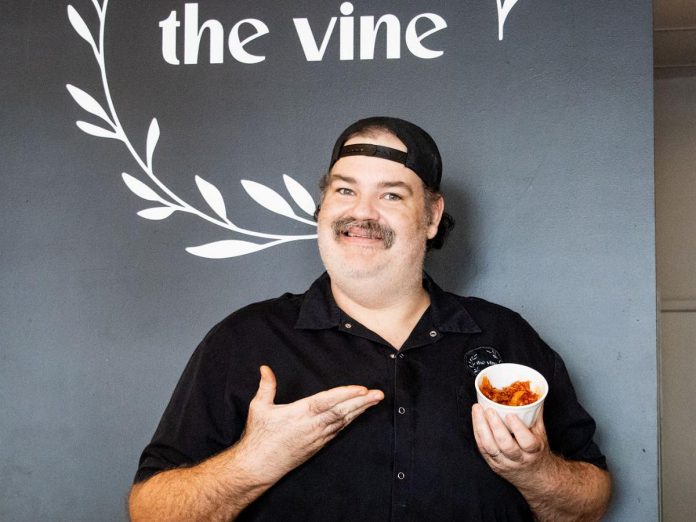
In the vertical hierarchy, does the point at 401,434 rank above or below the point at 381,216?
below

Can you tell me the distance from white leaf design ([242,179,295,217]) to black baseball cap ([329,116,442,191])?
37cm

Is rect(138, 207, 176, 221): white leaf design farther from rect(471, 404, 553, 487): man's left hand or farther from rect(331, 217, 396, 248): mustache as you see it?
rect(471, 404, 553, 487): man's left hand

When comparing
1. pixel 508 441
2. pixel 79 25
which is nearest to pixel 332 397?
pixel 508 441

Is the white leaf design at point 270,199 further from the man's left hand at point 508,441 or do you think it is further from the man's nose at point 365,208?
the man's left hand at point 508,441

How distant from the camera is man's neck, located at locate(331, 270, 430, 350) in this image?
2.01 meters

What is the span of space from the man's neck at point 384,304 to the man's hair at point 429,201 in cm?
21

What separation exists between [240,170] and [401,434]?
1.05 meters

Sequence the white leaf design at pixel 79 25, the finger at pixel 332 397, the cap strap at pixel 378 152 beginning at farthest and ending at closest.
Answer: the white leaf design at pixel 79 25 → the cap strap at pixel 378 152 → the finger at pixel 332 397

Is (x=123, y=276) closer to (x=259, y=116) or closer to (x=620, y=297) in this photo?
(x=259, y=116)

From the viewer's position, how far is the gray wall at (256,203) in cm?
236

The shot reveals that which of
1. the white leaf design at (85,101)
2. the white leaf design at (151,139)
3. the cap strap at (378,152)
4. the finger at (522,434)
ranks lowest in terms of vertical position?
the finger at (522,434)

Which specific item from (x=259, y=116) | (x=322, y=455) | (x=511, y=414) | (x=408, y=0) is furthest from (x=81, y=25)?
(x=511, y=414)

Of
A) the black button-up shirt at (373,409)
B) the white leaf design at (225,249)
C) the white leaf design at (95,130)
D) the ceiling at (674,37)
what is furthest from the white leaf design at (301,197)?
the ceiling at (674,37)

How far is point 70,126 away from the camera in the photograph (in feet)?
8.38
